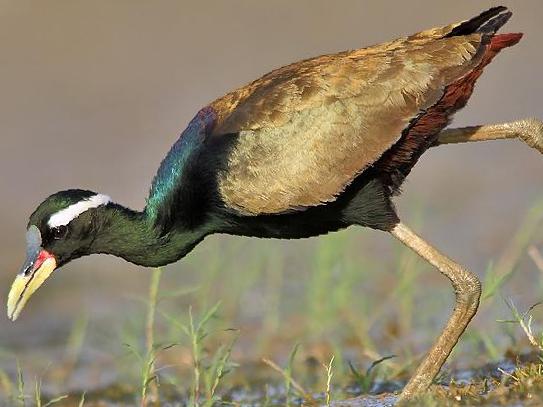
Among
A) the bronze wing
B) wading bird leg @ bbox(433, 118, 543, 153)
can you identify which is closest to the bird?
the bronze wing

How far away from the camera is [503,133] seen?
6.91 metres

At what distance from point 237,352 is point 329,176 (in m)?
2.78

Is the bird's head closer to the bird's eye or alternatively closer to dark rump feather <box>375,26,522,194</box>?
the bird's eye

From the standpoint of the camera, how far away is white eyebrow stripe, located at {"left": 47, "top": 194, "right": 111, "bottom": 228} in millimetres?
6348

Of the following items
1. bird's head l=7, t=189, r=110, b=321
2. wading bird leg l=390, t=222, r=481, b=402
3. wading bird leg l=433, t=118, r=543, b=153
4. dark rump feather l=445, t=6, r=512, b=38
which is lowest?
wading bird leg l=390, t=222, r=481, b=402

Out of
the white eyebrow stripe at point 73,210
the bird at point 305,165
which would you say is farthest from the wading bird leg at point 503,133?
the white eyebrow stripe at point 73,210

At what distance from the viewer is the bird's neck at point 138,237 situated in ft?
21.5

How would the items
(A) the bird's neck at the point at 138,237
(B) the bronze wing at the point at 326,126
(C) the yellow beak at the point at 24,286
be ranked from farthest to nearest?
(A) the bird's neck at the point at 138,237
(C) the yellow beak at the point at 24,286
(B) the bronze wing at the point at 326,126

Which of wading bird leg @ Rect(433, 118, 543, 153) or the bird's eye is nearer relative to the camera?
the bird's eye

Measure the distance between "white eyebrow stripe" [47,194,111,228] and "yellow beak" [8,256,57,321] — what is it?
0.66 feet

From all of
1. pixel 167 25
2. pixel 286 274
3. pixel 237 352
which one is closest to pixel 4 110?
pixel 167 25

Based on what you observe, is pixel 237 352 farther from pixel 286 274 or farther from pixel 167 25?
pixel 167 25

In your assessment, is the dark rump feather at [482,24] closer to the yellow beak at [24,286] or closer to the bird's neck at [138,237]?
the bird's neck at [138,237]

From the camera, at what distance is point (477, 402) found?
5.79 m
